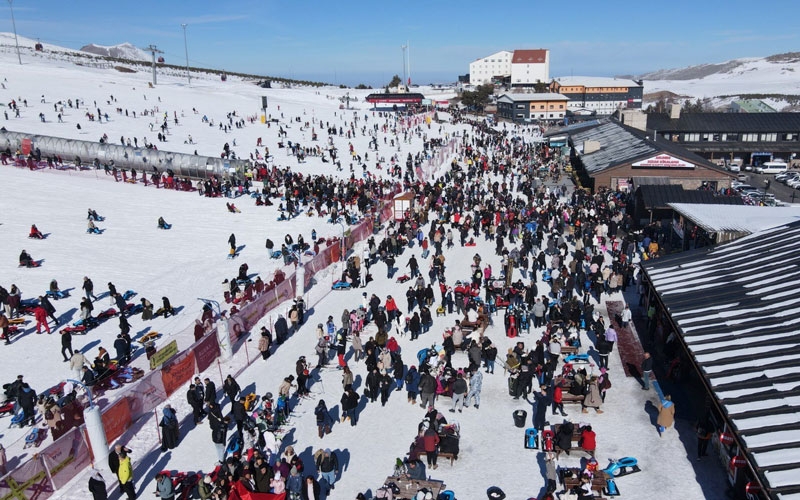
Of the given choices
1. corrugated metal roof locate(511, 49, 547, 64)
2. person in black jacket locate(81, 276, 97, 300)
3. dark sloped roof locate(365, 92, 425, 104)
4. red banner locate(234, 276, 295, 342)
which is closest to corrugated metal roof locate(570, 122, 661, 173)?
red banner locate(234, 276, 295, 342)

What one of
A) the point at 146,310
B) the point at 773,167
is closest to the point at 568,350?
the point at 146,310

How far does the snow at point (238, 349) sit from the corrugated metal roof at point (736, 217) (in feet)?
12.5

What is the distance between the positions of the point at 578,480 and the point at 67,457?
9601 mm

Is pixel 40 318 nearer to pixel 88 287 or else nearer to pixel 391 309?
pixel 88 287

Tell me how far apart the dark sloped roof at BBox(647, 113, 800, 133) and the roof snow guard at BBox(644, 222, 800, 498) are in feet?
121

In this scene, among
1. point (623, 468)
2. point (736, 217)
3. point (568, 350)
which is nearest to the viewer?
point (623, 468)

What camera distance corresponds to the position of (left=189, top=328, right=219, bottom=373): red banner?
15.2 m

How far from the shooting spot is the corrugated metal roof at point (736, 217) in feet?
56.7

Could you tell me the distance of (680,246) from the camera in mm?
23453

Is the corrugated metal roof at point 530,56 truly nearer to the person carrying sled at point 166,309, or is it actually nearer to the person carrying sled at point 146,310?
the person carrying sled at point 166,309

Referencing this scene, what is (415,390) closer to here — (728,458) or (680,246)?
(728,458)

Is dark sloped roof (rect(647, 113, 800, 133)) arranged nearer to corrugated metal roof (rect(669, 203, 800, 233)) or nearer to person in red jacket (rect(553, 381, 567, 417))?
corrugated metal roof (rect(669, 203, 800, 233))

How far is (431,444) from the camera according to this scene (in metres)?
11.0

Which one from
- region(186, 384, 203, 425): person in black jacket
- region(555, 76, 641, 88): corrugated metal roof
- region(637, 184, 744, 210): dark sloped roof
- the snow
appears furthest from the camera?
region(555, 76, 641, 88): corrugated metal roof
